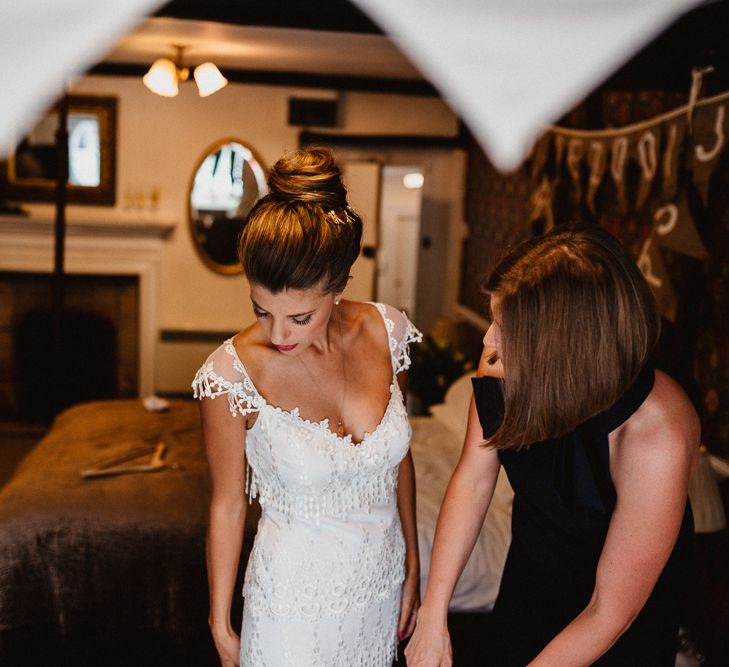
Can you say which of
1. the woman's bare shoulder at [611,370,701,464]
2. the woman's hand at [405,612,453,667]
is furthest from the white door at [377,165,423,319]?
the woman's bare shoulder at [611,370,701,464]

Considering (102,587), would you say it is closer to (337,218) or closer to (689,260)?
(337,218)

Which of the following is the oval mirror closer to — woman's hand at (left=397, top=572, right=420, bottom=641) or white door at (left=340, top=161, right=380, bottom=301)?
white door at (left=340, top=161, right=380, bottom=301)

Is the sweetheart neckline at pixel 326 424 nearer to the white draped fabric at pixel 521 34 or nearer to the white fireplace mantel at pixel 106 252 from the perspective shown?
the white draped fabric at pixel 521 34

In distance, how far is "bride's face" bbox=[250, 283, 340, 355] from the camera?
156cm

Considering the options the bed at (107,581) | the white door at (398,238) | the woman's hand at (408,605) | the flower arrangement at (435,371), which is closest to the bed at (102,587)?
the bed at (107,581)

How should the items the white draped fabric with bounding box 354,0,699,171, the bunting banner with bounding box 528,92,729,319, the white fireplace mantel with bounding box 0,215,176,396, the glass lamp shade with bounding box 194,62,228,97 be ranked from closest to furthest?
the white draped fabric with bounding box 354,0,699,171, the bunting banner with bounding box 528,92,729,319, the glass lamp shade with bounding box 194,62,228,97, the white fireplace mantel with bounding box 0,215,176,396

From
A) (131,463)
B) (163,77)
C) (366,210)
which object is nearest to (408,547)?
(131,463)

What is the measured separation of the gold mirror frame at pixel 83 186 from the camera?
600 centimetres

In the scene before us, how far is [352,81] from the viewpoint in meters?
6.13

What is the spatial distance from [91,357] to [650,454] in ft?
18.1

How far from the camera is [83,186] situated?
6098 mm

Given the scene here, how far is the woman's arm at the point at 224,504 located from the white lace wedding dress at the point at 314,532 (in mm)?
37

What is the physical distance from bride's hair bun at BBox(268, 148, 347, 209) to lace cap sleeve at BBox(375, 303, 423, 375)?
328 mm

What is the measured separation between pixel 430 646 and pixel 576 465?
0.43 m
